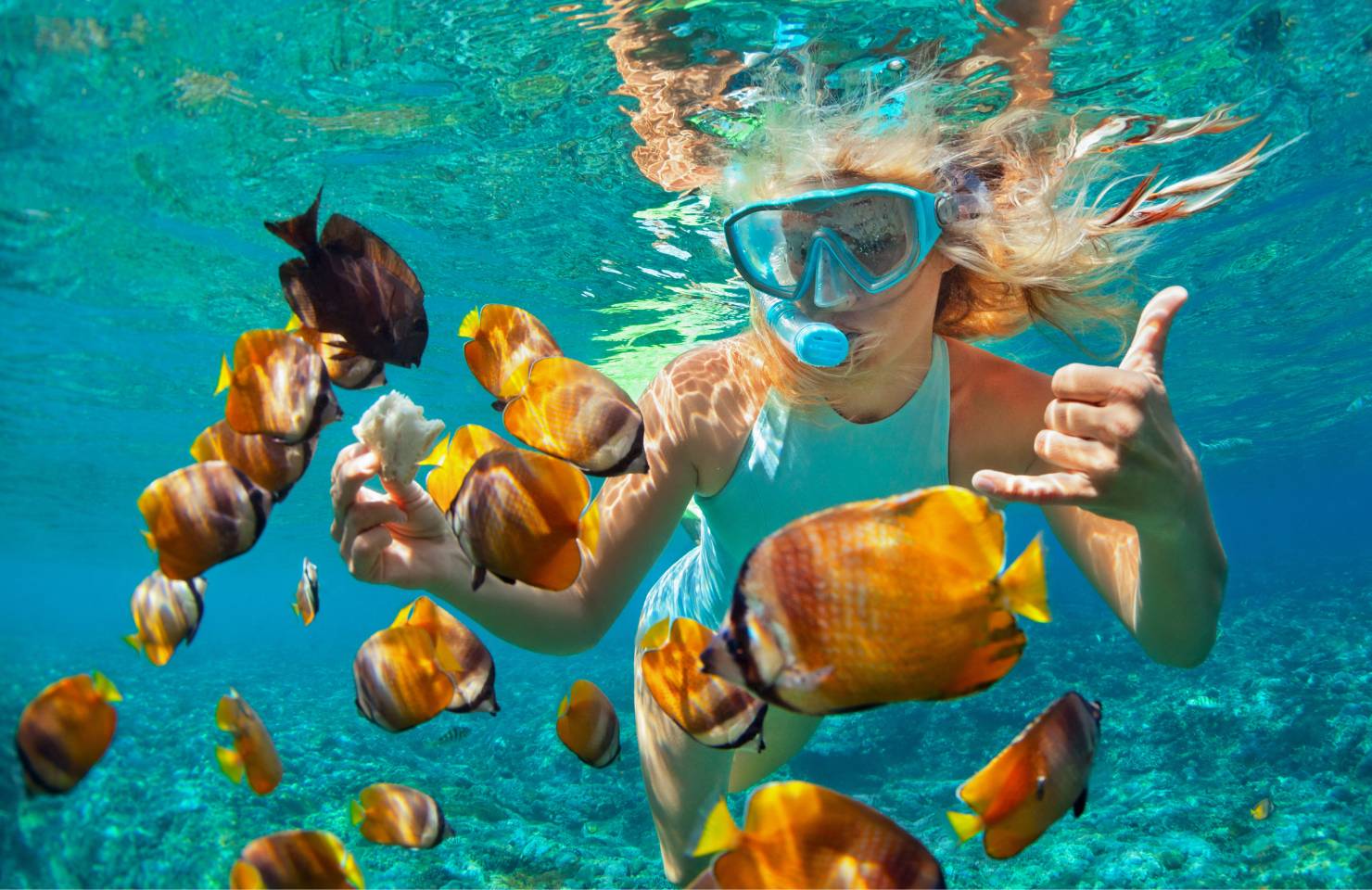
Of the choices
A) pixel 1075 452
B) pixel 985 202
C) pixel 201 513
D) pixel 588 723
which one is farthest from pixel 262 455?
pixel 985 202

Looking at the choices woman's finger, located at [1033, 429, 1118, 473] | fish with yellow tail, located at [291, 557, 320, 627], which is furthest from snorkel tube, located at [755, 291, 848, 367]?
fish with yellow tail, located at [291, 557, 320, 627]

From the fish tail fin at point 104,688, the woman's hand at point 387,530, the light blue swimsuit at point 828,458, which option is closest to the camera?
the fish tail fin at point 104,688

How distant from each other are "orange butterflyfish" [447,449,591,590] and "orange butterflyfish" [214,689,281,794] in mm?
1426

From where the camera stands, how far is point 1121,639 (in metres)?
20.4

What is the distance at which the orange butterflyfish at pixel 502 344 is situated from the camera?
1.93 m

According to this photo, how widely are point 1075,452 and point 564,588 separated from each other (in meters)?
1.46

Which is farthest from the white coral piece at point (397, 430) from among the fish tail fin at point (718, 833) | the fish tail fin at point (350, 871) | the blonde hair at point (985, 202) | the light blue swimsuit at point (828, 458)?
the blonde hair at point (985, 202)

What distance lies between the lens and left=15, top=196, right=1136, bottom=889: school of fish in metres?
1.17

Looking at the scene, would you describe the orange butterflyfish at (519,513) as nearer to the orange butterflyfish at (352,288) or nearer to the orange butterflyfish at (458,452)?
the orange butterflyfish at (458,452)

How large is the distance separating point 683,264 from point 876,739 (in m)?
9.79

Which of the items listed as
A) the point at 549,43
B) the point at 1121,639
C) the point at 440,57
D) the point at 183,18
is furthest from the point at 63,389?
the point at 1121,639

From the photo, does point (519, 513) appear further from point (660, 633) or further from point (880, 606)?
point (880, 606)

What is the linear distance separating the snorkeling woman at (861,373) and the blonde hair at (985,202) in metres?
0.01

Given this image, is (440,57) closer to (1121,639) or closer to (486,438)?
(486,438)
